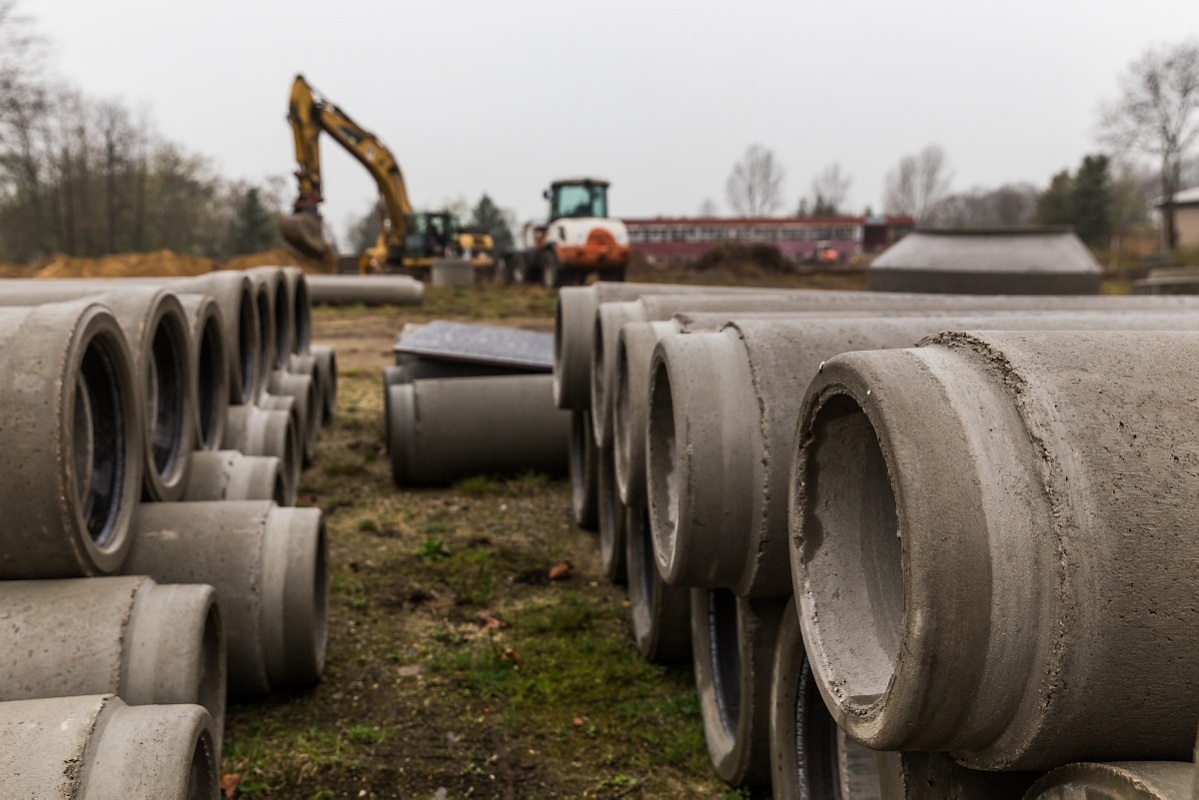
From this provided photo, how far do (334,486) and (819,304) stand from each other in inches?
158

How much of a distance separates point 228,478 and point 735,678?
8.12ft

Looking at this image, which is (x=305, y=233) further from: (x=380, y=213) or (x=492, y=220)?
(x=492, y=220)

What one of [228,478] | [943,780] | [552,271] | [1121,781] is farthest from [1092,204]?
[1121,781]

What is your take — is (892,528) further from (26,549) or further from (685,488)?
(26,549)

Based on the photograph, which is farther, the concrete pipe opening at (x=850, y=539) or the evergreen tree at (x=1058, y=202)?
the evergreen tree at (x=1058, y=202)

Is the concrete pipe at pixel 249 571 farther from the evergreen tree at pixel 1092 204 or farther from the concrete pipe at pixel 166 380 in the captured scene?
the evergreen tree at pixel 1092 204

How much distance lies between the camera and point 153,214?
4622 cm

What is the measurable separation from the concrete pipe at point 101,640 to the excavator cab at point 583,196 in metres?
20.1

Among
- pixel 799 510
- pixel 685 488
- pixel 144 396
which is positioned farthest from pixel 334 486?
pixel 799 510

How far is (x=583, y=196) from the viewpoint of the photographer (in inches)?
875

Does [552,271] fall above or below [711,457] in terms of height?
above

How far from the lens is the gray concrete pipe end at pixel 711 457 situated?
8.10 feet

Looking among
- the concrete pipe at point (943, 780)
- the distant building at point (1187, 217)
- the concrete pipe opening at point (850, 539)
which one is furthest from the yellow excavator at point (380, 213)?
the distant building at point (1187, 217)

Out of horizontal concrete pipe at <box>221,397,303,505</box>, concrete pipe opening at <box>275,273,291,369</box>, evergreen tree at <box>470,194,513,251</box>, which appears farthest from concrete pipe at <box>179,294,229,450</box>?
evergreen tree at <box>470,194,513,251</box>
